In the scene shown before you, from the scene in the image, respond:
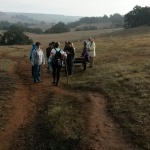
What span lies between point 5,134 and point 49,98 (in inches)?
165

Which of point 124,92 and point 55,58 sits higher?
point 55,58

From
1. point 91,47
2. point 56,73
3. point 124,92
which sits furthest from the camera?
point 91,47

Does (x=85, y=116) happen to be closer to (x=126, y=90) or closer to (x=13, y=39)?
(x=126, y=90)

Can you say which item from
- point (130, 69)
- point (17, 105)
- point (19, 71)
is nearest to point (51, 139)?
point (17, 105)

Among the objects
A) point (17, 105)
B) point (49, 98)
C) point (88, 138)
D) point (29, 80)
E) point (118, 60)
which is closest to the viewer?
point (88, 138)

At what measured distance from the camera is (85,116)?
12602 mm

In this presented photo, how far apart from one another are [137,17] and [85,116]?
277 feet

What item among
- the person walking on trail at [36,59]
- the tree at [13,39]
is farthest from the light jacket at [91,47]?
the tree at [13,39]

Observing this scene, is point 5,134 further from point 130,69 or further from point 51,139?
point 130,69

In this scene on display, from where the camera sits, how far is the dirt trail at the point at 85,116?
34.4 feet

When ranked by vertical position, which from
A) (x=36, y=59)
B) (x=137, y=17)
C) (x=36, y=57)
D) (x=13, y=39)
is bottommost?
(x=13, y=39)

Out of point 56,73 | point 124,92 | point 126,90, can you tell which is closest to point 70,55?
point 56,73

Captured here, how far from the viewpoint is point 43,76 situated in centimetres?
2075

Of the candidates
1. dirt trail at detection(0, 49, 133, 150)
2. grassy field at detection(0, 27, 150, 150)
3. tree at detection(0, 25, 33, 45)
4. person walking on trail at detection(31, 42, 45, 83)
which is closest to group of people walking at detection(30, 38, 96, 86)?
person walking on trail at detection(31, 42, 45, 83)
